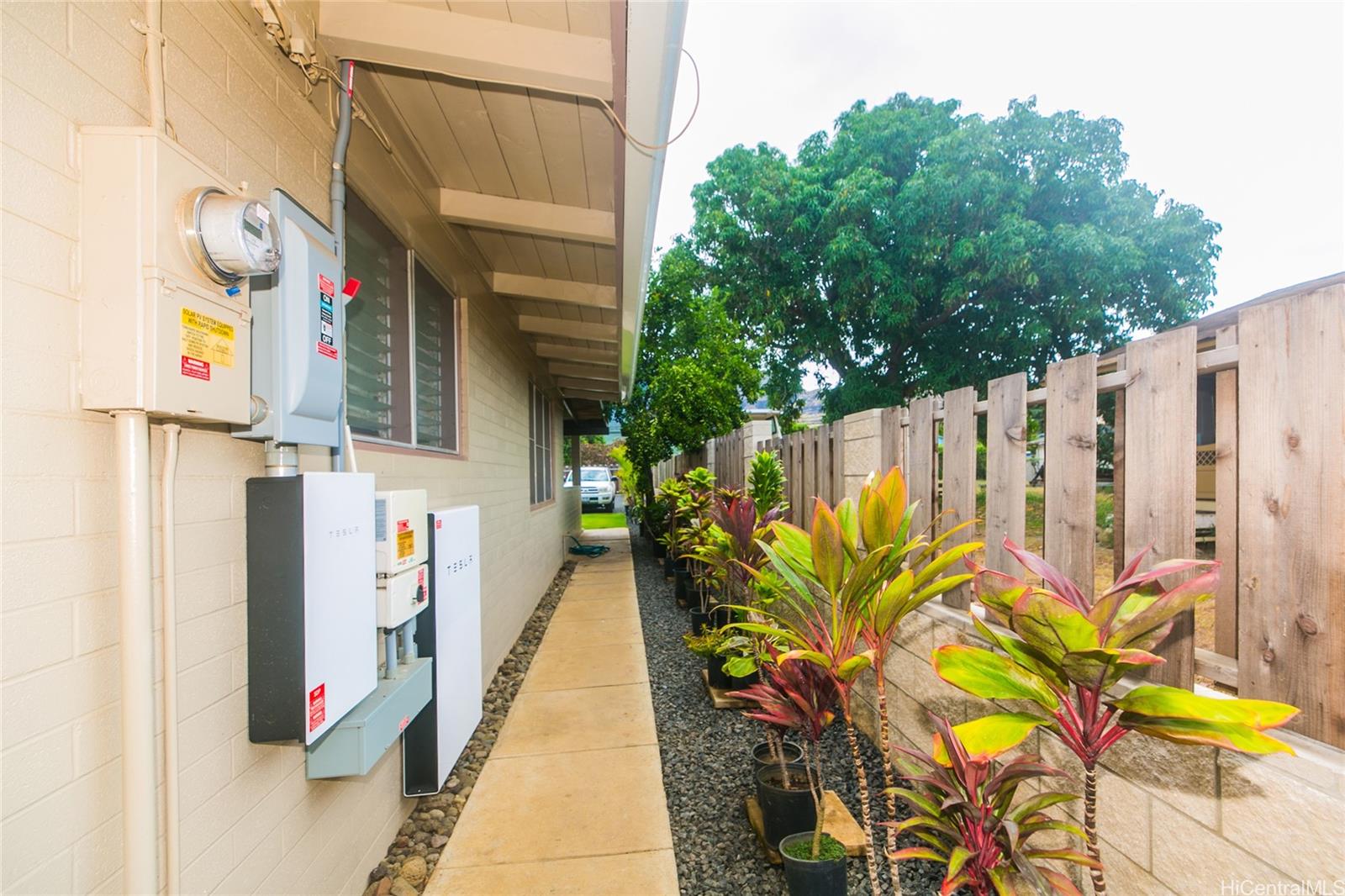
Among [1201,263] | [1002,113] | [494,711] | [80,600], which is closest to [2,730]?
[80,600]

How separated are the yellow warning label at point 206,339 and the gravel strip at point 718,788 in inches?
92.4

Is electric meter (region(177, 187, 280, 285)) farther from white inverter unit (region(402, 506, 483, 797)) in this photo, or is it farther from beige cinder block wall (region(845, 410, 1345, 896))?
beige cinder block wall (region(845, 410, 1345, 896))

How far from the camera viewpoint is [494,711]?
386 centimetres

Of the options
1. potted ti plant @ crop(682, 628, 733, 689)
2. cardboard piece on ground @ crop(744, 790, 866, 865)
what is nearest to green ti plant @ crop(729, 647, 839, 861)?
cardboard piece on ground @ crop(744, 790, 866, 865)

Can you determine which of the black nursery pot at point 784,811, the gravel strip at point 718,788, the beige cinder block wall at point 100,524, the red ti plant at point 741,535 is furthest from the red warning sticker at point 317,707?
the red ti plant at point 741,535

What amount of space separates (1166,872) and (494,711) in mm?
3463

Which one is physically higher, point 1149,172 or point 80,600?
point 1149,172

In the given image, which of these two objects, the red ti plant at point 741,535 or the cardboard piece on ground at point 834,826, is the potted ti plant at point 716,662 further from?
the cardboard piece on ground at point 834,826

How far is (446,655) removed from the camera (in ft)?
8.92

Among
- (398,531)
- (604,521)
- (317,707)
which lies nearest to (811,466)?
(398,531)

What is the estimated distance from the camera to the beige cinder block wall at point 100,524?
38.9 inches

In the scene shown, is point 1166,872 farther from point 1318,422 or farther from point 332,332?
point 332,332

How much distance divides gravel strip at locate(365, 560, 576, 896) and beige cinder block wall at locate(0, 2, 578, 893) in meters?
0.20

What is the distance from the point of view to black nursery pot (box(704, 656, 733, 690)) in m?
3.94
